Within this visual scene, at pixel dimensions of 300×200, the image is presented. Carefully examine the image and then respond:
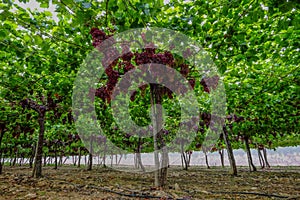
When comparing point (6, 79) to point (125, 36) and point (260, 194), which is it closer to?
point (125, 36)

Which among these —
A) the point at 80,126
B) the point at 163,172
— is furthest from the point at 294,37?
the point at 80,126

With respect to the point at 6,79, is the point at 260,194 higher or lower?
lower

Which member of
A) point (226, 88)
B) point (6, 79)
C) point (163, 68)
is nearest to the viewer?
point (163, 68)

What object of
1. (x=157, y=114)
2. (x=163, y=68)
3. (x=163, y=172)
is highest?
(x=163, y=68)

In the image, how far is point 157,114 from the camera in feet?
26.6

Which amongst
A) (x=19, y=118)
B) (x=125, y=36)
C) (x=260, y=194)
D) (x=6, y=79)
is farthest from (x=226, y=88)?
(x=19, y=118)

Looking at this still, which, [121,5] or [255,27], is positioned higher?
[255,27]

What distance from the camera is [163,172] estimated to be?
7750 mm

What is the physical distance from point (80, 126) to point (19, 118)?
690 centimetres

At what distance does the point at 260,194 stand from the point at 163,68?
5873 millimetres

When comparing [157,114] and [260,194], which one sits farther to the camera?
[157,114]

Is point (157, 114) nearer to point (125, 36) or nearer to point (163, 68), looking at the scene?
point (163, 68)

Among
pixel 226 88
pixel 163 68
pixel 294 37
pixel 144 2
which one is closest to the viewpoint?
pixel 144 2

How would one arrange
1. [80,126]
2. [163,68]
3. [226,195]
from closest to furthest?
[163,68] < [226,195] < [80,126]
